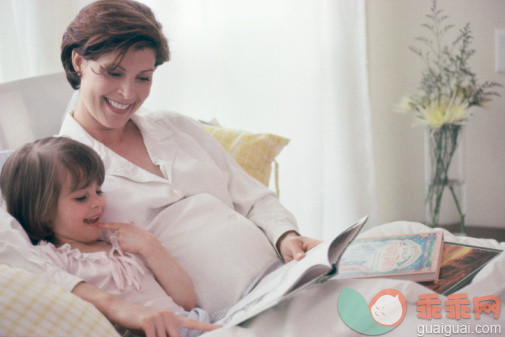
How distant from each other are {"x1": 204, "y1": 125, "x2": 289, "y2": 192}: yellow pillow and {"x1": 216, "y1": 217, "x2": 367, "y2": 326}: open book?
0.77 m

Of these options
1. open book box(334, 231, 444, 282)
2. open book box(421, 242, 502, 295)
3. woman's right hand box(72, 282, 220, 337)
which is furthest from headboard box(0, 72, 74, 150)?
open book box(421, 242, 502, 295)

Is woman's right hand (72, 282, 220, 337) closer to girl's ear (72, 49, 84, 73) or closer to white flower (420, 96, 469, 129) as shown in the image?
girl's ear (72, 49, 84, 73)

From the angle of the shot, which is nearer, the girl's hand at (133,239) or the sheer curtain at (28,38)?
the girl's hand at (133,239)

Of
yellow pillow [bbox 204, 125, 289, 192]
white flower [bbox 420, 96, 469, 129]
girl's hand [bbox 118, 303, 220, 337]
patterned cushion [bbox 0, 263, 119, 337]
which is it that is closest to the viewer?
patterned cushion [bbox 0, 263, 119, 337]

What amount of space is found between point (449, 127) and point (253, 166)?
3.29ft

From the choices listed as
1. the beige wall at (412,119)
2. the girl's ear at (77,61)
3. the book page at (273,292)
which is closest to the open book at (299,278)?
the book page at (273,292)

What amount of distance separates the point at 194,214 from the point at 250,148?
573 millimetres

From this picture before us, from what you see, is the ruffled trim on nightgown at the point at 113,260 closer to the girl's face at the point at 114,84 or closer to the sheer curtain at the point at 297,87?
the girl's face at the point at 114,84

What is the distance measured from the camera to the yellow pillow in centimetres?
171

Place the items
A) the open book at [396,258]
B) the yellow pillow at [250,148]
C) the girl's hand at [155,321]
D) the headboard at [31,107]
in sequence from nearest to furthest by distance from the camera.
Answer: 1. the girl's hand at [155,321]
2. the open book at [396,258]
3. the headboard at [31,107]
4. the yellow pillow at [250,148]

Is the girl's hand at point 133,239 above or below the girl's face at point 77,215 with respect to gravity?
below

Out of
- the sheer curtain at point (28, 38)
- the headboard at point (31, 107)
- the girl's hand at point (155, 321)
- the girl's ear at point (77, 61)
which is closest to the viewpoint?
the girl's hand at point (155, 321)

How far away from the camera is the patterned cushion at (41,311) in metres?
0.72

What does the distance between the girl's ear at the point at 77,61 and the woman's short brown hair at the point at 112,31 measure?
1cm
